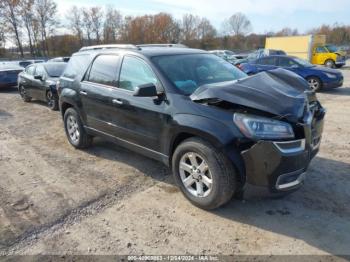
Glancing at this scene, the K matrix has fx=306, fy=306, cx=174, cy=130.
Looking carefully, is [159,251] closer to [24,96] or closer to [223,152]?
[223,152]

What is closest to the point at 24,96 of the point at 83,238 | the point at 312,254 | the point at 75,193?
the point at 75,193

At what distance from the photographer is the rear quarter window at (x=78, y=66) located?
5270mm

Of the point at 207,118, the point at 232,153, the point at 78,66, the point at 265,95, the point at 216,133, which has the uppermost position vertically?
the point at 78,66

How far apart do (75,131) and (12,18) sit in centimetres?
5180

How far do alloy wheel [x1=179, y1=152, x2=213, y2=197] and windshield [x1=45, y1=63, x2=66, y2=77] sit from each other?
25.5 feet

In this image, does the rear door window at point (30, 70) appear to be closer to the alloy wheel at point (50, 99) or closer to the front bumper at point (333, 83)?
the alloy wheel at point (50, 99)

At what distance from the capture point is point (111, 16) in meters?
68.6

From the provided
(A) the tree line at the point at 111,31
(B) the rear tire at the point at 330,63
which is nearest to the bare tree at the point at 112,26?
(A) the tree line at the point at 111,31

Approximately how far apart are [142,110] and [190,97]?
777 millimetres

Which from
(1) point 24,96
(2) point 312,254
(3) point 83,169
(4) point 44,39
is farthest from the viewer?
(4) point 44,39

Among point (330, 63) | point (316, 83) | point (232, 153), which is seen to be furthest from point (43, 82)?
point (330, 63)

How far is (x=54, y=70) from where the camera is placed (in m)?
10.1

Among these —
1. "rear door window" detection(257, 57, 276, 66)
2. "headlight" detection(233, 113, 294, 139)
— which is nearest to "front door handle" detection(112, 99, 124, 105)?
"headlight" detection(233, 113, 294, 139)

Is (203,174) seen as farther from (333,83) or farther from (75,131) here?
(333,83)
